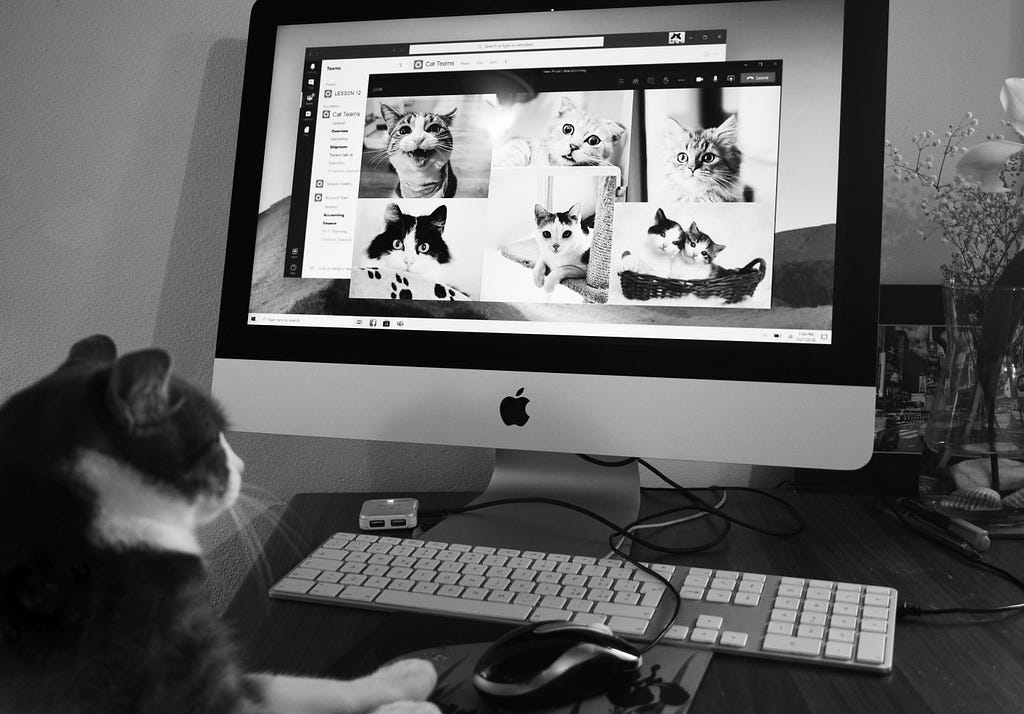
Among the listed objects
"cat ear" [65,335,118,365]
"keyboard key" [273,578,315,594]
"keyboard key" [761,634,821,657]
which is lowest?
"keyboard key" [273,578,315,594]

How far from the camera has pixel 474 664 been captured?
0.52 meters

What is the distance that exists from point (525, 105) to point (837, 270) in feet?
1.11

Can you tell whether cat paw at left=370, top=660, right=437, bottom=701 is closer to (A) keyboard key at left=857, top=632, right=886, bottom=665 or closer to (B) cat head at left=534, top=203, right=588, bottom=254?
(A) keyboard key at left=857, top=632, right=886, bottom=665

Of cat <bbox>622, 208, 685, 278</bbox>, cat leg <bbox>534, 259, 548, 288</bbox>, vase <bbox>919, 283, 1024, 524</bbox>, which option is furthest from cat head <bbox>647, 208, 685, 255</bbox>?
vase <bbox>919, 283, 1024, 524</bbox>

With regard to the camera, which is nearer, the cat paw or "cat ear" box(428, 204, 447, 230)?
the cat paw

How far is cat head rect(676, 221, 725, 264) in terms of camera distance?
746 millimetres

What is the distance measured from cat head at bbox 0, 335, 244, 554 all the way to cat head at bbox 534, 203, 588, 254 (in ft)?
1.40

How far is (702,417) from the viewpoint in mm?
738

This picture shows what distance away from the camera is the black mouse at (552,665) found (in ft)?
1.52

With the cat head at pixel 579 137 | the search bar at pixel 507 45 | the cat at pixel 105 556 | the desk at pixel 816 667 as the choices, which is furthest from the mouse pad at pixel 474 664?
the search bar at pixel 507 45

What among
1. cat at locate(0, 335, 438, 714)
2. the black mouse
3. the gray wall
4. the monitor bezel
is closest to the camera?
cat at locate(0, 335, 438, 714)

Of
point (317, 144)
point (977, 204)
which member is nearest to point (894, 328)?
point (977, 204)

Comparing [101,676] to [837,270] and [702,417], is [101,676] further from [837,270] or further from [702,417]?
[837,270]

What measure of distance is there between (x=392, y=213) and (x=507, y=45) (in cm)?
20
